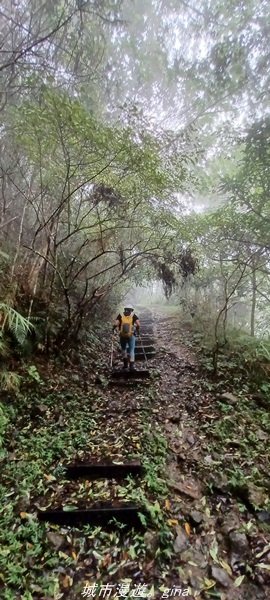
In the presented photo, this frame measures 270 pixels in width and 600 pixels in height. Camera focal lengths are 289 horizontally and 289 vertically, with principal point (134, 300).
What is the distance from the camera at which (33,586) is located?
8.82 ft

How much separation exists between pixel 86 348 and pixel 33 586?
17.3ft

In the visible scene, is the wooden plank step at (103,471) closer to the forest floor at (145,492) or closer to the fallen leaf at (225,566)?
the forest floor at (145,492)

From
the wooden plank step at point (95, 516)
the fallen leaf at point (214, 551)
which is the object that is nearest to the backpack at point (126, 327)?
the wooden plank step at point (95, 516)

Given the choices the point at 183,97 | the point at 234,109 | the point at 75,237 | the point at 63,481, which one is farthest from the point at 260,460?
the point at 183,97

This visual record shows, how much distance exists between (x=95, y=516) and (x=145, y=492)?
664 millimetres

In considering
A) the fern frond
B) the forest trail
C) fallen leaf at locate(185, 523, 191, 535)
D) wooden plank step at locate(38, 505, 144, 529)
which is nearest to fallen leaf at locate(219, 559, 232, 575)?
the forest trail

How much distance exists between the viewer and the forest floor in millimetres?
2805

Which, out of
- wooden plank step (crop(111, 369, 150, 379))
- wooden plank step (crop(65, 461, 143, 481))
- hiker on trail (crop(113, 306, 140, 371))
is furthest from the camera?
hiker on trail (crop(113, 306, 140, 371))

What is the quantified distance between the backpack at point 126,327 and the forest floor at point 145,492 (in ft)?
5.29

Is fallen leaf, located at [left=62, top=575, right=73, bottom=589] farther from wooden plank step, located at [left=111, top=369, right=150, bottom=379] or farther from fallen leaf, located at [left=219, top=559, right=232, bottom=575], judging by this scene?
wooden plank step, located at [left=111, top=369, right=150, bottom=379]

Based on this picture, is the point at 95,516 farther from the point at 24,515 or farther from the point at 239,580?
the point at 239,580

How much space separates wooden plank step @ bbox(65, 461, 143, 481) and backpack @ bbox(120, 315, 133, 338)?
3670mm

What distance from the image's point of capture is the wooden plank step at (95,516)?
3277mm

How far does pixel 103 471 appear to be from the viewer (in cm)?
392
